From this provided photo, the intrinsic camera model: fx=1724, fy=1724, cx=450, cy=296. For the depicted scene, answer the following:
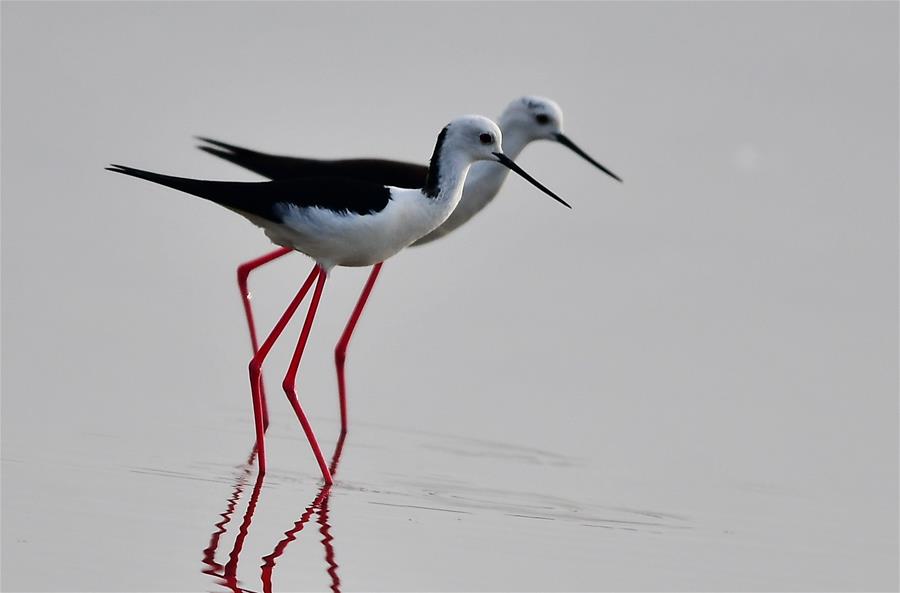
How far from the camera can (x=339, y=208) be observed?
6.01m

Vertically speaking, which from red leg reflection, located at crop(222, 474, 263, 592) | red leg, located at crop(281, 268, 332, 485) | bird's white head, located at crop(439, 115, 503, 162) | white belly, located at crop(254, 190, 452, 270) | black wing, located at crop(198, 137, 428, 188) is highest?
black wing, located at crop(198, 137, 428, 188)

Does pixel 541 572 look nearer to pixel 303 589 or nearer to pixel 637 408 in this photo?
pixel 303 589

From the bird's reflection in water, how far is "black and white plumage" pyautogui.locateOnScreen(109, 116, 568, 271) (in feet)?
2.76

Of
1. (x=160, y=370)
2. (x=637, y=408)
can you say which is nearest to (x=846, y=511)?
(x=637, y=408)

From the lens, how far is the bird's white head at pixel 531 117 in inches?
312

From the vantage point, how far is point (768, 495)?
648 centimetres

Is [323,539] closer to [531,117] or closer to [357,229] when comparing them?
[357,229]

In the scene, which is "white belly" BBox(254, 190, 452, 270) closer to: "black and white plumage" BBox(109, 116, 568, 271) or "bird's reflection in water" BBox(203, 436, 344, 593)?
"black and white plumage" BBox(109, 116, 568, 271)

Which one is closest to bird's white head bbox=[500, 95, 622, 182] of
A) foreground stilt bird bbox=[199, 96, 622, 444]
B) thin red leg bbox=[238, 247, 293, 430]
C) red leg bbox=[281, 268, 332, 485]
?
foreground stilt bird bbox=[199, 96, 622, 444]

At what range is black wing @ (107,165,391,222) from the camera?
6.02 m

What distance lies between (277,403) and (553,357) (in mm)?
1580

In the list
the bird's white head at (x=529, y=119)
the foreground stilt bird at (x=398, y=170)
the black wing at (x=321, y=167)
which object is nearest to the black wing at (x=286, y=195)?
the foreground stilt bird at (x=398, y=170)

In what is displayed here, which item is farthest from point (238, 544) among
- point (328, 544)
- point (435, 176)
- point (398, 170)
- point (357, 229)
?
point (398, 170)

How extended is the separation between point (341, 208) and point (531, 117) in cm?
212
